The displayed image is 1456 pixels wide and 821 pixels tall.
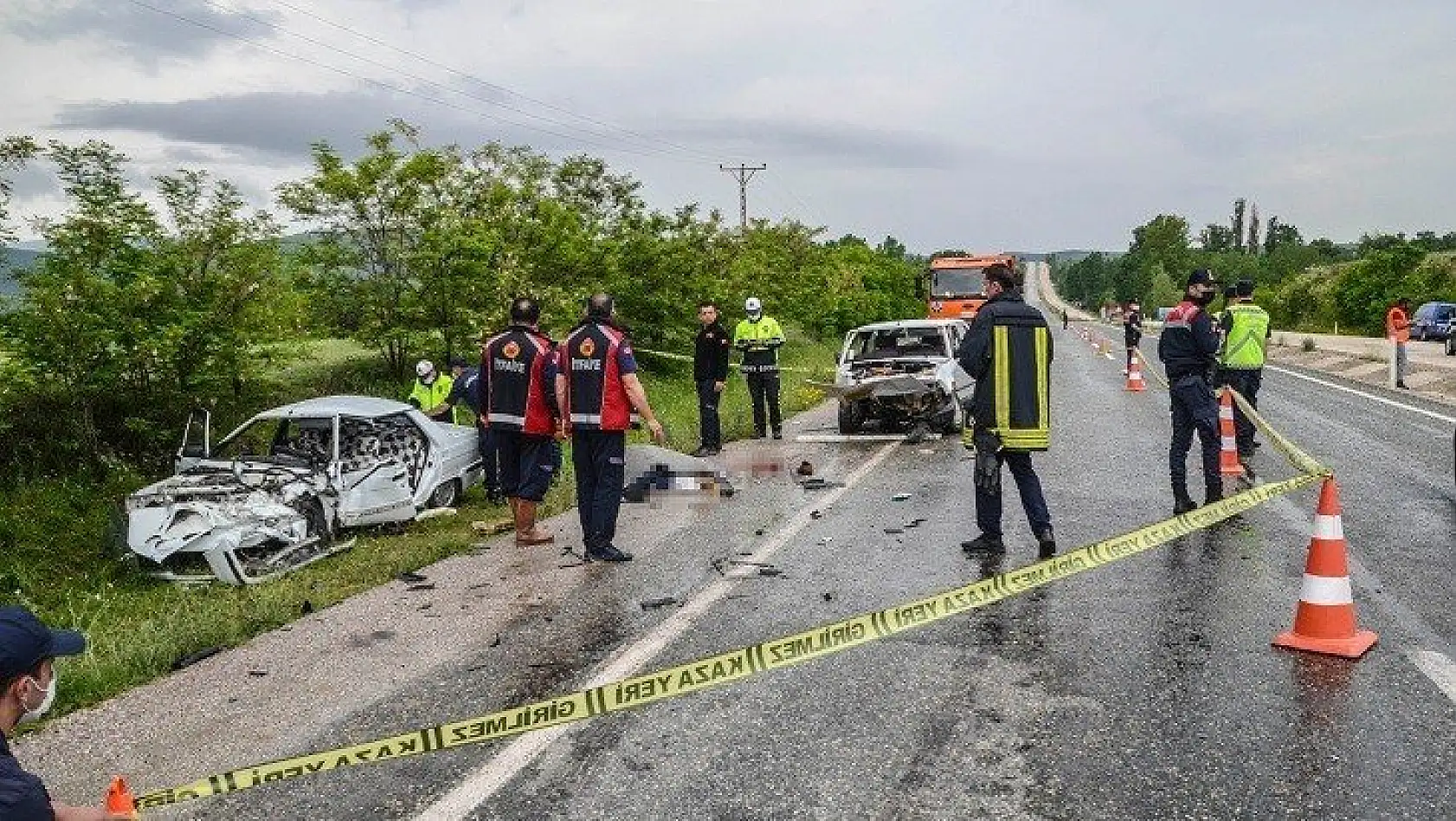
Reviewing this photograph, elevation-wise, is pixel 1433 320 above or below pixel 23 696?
below

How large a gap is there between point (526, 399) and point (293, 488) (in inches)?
81.6

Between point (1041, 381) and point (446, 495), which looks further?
point (446, 495)

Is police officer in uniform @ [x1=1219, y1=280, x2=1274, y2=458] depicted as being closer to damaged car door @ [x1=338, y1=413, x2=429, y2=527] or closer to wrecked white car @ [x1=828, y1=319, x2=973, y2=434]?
wrecked white car @ [x1=828, y1=319, x2=973, y2=434]

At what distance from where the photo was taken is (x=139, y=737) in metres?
4.52

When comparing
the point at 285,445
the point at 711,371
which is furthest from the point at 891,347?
the point at 285,445

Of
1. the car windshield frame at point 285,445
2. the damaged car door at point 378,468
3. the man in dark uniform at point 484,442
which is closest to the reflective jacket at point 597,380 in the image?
the damaged car door at point 378,468

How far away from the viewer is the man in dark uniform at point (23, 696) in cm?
238

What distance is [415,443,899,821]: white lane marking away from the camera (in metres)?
3.67

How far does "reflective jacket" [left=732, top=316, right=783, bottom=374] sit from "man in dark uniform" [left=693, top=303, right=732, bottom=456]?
74 cm

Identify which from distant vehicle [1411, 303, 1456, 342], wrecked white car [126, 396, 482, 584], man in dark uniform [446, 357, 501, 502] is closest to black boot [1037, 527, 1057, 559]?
wrecked white car [126, 396, 482, 584]

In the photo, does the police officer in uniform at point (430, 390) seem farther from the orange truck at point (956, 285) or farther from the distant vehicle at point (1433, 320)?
the distant vehicle at point (1433, 320)

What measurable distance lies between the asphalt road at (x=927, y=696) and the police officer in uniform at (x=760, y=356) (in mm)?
6168

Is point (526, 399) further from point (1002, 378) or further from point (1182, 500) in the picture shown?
point (1182, 500)

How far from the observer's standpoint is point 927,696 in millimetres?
4535
